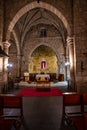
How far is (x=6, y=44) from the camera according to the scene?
11188 mm

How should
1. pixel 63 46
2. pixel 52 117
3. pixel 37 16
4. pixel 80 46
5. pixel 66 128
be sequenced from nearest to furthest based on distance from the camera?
pixel 66 128
pixel 52 117
pixel 80 46
pixel 37 16
pixel 63 46

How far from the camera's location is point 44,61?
2275 centimetres

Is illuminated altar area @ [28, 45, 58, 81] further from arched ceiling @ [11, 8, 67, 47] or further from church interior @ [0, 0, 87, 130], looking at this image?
arched ceiling @ [11, 8, 67, 47]

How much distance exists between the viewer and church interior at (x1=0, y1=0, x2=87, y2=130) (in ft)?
12.9

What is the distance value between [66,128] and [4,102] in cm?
168

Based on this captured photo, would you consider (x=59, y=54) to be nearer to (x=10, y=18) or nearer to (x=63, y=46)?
(x=63, y=46)

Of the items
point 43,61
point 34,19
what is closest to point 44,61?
point 43,61

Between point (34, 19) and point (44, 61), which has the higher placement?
point (34, 19)

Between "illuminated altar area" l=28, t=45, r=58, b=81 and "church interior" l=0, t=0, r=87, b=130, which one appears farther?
"illuminated altar area" l=28, t=45, r=58, b=81

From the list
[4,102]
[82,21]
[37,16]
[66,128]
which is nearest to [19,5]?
[82,21]

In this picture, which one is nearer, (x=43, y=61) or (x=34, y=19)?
(x=34, y=19)

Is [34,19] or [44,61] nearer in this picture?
[34,19]

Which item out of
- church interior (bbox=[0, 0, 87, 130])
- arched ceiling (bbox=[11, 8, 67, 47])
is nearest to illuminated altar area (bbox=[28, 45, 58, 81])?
church interior (bbox=[0, 0, 87, 130])

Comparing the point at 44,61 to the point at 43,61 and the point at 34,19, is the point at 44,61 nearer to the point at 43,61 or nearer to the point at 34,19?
the point at 43,61
